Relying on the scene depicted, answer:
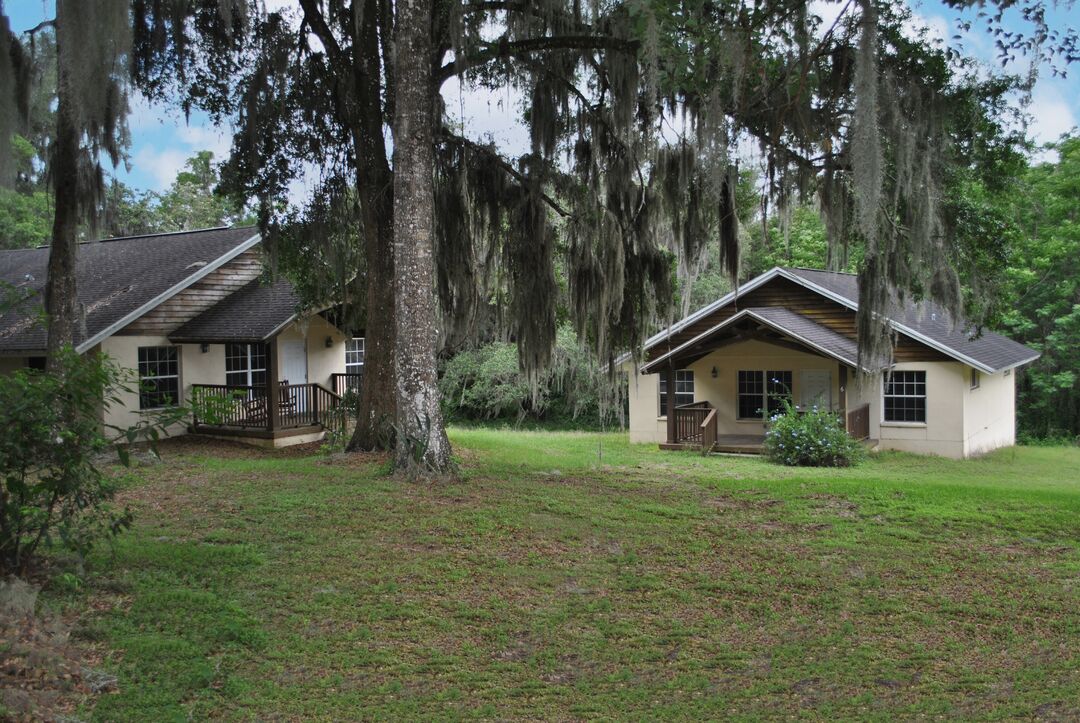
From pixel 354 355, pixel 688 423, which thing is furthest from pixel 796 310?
pixel 354 355

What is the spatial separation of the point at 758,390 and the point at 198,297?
12.8m

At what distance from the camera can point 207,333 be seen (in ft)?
53.7

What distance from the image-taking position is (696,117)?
998 cm

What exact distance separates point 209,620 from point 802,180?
28.4 feet

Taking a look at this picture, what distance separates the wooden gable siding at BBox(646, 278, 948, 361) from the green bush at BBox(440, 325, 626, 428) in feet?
17.1

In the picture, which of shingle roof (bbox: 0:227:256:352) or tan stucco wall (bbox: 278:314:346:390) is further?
tan stucco wall (bbox: 278:314:346:390)

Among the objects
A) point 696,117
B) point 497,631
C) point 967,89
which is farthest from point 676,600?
point 967,89

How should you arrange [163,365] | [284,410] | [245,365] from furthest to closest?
[245,365] → [284,410] → [163,365]

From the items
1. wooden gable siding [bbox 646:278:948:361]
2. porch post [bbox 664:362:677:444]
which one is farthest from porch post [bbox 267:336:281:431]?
wooden gable siding [bbox 646:278:948:361]

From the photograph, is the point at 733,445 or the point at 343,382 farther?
the point at 343,382

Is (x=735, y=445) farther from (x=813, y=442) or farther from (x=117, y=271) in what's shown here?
(x=117, y=271)

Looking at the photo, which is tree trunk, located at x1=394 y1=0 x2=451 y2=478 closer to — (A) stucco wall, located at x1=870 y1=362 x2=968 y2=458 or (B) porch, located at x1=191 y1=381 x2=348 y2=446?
(B) porch, located at x1=191 y1=381 x2=348 y2=446

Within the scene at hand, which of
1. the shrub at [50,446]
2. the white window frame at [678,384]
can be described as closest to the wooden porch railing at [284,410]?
the white window frame at [678,384]

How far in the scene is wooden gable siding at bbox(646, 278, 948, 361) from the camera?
747 inches
